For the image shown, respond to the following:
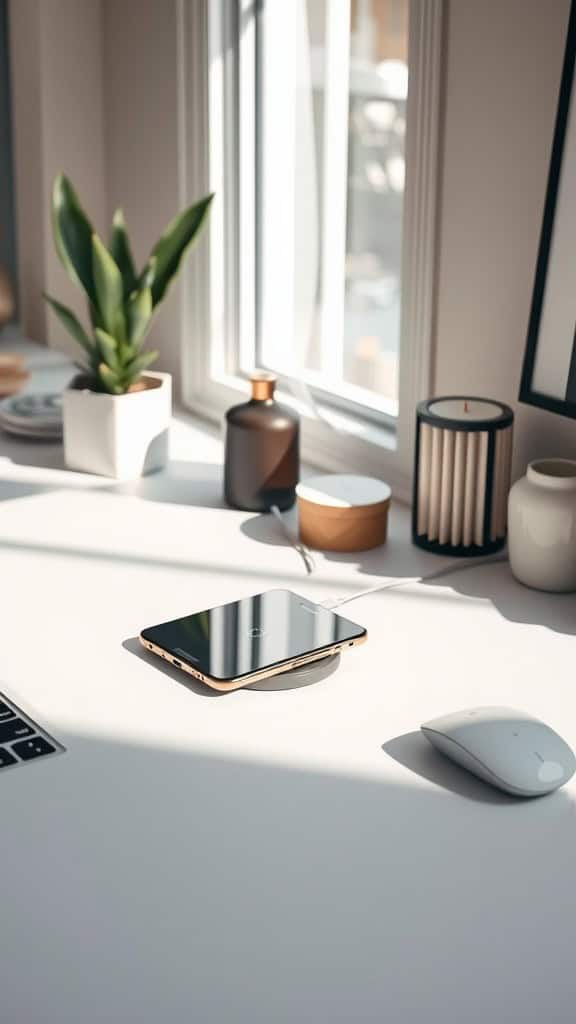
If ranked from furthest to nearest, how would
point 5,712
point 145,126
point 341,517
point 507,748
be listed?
point 145,126, point 341,517, point 5,712, point 507,748

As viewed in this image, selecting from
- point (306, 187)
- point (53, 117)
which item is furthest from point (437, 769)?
point (53, 117)

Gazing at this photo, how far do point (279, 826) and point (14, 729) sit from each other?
0.79 feet

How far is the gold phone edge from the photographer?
1040 mm

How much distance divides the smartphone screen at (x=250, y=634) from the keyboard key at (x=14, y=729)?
146mm

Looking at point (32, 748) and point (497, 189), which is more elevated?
point (497, 189)

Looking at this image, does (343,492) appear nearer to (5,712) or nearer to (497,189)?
(497,189)

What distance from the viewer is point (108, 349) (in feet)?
5.17

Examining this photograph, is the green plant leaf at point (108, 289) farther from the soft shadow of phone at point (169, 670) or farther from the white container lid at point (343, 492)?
the soft shadow of phone at point (169, 670)

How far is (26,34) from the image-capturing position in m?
2.17

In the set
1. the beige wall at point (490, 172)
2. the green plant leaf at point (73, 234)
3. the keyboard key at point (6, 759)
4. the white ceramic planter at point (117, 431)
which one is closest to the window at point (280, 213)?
the beige wall at point (490, 172)

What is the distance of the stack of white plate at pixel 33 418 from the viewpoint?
1.76 metres

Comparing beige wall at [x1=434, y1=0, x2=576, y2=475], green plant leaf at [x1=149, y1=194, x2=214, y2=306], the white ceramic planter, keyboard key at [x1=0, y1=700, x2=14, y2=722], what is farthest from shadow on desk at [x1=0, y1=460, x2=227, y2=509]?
keyboard key at [x1=0, y1=700, x2=14, y2=722]

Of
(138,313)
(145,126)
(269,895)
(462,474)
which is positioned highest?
(145,126)

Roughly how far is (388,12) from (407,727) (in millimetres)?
4458
